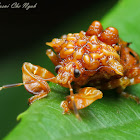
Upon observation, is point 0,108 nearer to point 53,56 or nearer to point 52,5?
point 53,56

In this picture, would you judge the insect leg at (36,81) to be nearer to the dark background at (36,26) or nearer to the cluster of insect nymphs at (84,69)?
the cluster of insect nymphs at (84,69)

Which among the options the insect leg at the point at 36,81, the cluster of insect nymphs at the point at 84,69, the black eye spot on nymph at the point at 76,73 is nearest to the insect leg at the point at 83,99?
the cluster of insect nymphs at the point at 84,69

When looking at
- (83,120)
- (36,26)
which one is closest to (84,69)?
(83,120)

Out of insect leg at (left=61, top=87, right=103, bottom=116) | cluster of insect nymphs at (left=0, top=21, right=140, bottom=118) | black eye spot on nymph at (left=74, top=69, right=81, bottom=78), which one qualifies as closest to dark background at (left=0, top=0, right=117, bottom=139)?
cluster of insect nymphs at (left=0, top=21, right=140, bottom=118)

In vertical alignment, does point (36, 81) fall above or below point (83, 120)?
above

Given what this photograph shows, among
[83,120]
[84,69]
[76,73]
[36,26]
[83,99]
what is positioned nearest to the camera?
[83,120]

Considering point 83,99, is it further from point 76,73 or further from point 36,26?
point 36,26

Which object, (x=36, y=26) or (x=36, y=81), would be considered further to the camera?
(x=36, y=26)
